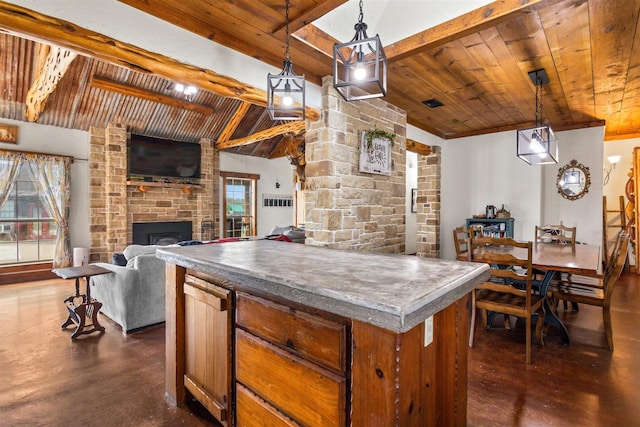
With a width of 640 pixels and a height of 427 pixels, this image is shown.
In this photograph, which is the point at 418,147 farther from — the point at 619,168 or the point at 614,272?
the point at 619,168

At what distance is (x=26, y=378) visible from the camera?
92.0 inches

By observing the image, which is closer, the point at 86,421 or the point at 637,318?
the point at 86,421

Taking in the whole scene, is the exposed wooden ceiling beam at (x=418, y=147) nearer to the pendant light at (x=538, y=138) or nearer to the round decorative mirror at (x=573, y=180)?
the pendant light at (x=538, y=138)

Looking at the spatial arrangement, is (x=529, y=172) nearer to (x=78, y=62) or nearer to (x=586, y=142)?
(x=586, y=142)

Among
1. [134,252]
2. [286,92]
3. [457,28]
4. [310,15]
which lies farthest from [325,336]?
[134,252]

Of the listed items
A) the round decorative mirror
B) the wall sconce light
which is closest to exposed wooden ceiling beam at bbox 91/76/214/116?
the round decorative mirror

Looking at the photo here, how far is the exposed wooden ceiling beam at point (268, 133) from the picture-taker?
5.58 metres

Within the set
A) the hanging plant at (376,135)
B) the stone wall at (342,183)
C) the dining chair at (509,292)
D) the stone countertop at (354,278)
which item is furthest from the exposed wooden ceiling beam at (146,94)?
the dining chair at (509,292)

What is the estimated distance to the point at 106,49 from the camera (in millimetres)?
2104

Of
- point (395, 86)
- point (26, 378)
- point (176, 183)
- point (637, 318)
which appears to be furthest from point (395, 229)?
point (176, 183)

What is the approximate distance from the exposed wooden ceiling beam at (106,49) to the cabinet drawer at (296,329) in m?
1.85

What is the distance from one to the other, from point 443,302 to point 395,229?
304cm

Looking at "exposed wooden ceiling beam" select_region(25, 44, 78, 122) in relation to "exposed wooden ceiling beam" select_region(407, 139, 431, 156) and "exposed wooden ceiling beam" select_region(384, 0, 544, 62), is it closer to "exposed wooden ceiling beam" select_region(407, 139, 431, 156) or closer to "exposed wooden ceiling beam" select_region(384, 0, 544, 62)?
"exposed wooden ceiling beam" select_region(384, 0, 544, 62)

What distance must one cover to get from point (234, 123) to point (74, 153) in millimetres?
3144
